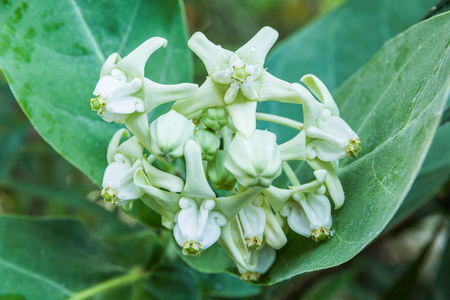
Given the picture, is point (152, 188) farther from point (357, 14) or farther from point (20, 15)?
point (357, 14)

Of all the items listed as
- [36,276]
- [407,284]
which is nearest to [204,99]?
[36,276]

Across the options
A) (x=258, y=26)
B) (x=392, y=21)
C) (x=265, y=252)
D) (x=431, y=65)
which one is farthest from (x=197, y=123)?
(x=258, y=26)

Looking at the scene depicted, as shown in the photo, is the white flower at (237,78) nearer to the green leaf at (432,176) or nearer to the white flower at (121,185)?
the white flower at (121,185)

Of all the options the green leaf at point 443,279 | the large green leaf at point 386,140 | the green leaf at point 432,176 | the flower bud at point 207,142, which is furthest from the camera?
the green leaf at point 443,279

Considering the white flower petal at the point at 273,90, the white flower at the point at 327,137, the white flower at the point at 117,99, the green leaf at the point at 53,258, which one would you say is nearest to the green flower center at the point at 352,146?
the white flower at the point at 327,137

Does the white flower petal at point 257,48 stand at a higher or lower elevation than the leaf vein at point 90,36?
higher

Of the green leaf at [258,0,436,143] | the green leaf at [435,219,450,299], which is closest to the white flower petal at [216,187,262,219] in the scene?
the green leaf at [258,0,436,143]

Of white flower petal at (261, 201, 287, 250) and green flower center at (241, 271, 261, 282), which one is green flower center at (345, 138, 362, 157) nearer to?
white flower petal at (261, 201, 287, 250)
